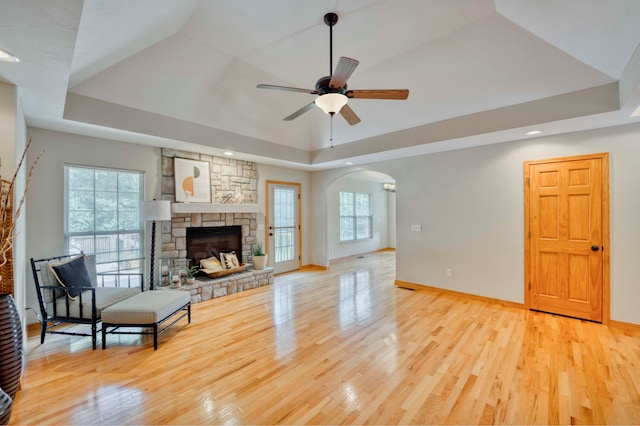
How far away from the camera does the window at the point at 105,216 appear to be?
376cm

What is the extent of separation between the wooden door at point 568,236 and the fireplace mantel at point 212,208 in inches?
184

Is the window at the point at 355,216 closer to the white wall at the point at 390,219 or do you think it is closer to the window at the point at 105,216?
the white wall at the point at 390,219

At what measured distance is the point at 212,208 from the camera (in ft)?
16.3

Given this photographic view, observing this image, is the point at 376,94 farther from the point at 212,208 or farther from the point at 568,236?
the point at 212,208

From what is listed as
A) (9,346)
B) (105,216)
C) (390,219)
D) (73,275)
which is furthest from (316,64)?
(390,219)

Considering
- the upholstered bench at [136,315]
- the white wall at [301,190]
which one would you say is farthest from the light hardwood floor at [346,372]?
the white wall at [301,190]

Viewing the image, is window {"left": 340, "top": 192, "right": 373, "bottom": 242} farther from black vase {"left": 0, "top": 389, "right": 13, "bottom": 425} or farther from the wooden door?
black vase {"left": 0, "top": 389, "right": 13, "bottom": 425}

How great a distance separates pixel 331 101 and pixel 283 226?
449cm

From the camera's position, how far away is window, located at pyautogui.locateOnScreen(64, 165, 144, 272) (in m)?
3.76

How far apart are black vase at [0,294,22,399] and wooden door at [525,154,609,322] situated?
5606 mm

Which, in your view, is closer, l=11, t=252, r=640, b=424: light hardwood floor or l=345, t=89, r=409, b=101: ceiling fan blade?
l=11, t=252, r=640, b=424: light hardwood floor

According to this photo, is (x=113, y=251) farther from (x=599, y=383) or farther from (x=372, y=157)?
(x=599, y=383)

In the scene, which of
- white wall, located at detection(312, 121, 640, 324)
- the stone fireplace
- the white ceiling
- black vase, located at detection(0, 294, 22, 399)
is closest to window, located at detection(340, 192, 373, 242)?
white wall, located at detection(312, 121, 640, 324)

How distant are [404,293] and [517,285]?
1.68 metres
